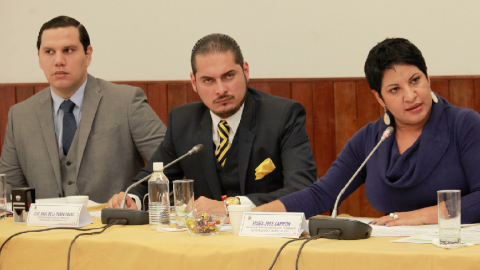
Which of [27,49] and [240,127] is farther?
[27,49]

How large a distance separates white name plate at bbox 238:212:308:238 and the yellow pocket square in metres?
0.74

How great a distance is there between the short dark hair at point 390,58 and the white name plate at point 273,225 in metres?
0.70

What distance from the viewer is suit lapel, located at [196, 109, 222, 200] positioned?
2.34 metres

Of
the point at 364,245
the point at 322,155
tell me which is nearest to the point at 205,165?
the point at 364,245

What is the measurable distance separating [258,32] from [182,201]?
2.28 m

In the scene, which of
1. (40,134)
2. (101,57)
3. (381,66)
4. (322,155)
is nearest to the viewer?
(381,66)

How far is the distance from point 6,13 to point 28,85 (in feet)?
2.06

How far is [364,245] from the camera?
4.27 ft

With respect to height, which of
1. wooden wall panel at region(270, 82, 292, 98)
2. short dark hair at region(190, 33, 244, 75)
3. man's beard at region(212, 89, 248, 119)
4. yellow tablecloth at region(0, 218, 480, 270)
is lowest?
yellow tablecloth at region(0, 218, 480, 270)

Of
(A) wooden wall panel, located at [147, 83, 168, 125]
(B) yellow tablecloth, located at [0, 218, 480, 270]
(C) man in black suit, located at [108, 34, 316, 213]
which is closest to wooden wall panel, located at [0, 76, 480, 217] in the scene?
(A) wooden wall panel, located at [147, 83, 168, 125]

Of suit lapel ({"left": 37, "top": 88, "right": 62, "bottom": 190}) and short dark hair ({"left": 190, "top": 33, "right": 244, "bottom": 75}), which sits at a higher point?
short dark hair ({"left": 190, "top": 33, "right": 244, "bottom": 75})

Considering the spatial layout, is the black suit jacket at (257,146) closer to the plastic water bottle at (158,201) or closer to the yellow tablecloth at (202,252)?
the plastic water bottle at (158,201)

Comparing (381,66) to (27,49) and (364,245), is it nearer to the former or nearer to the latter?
(364,245)

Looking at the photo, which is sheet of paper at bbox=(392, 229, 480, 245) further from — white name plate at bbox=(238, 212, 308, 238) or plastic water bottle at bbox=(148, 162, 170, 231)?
plastic water bottle at bbox=(148, 162, 170, 231)
